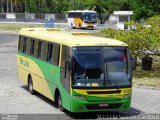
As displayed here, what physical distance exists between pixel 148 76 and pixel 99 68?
940cm

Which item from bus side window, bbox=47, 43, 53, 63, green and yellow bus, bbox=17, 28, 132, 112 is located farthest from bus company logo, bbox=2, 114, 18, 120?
bus side window, bbox=47, 43, 53, 63

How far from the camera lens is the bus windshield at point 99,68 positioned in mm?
14195

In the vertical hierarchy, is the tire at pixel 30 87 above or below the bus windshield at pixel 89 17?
above

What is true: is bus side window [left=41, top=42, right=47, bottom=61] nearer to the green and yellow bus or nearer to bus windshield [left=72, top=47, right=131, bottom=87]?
the green and yellow bus

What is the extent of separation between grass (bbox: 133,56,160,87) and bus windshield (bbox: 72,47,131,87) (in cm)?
648

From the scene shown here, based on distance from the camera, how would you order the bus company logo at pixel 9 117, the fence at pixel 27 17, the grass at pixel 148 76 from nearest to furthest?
the bus company logo at pixel 9 117
the grass at pixel 148 76
the fence at pixel 27 17

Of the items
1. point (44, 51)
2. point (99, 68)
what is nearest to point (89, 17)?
point (44, 51)

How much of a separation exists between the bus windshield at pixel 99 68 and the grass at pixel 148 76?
6.48m

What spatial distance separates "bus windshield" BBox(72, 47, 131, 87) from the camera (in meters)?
14.2

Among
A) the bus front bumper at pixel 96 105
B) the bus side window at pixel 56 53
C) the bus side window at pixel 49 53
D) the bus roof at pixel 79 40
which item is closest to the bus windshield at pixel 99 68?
the bus roof at pixel 79 40

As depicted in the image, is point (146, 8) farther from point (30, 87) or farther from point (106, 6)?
point (106, 6)

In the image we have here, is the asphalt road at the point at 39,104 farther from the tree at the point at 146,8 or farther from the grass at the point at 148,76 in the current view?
the tree at the point at 146,8

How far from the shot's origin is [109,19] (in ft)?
332

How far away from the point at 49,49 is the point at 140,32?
24.7ft
